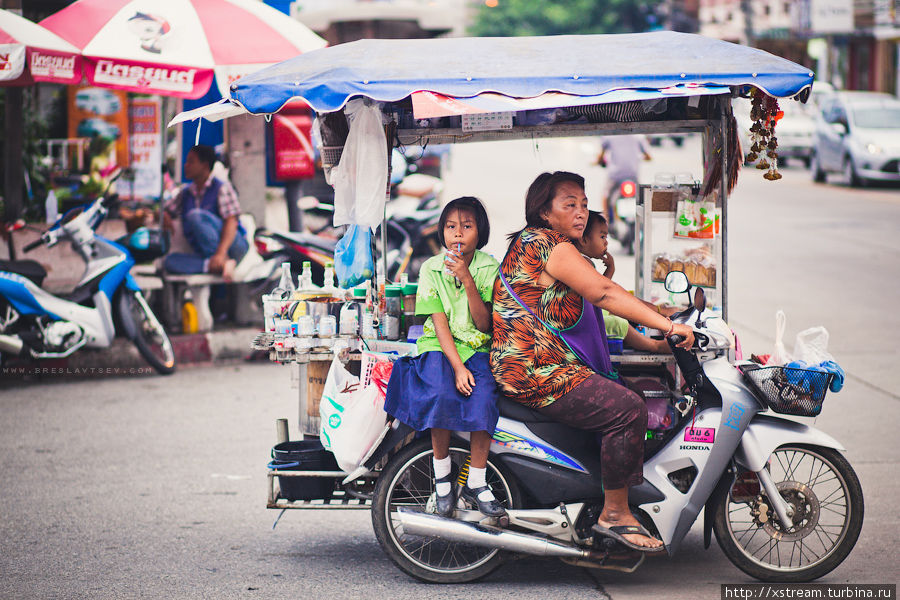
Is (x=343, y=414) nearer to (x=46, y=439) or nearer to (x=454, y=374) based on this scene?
(x=454, y=374)

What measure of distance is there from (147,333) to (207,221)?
114cm

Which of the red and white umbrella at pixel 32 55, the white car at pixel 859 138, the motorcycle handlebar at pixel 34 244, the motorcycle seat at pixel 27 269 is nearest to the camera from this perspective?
the red and white umbrella at pixel 32 55

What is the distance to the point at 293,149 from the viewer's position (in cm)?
995

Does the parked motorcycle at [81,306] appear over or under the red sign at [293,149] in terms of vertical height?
under

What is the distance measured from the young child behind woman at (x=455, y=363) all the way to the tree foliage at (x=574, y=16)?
52888 millimetres

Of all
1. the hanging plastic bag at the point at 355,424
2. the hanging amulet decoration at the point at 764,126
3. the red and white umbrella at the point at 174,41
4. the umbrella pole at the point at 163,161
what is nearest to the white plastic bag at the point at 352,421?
the hanging plastic bag at the point at 355,424

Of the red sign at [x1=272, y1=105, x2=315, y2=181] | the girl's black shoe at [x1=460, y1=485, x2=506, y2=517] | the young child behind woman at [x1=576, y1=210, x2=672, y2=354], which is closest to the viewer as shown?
the girl's black shoe at [x1=460, y1=485, x2=506, y2=517]

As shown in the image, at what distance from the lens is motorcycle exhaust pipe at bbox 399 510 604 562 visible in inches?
163

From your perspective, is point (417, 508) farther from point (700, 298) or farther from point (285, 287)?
point (700, 298)

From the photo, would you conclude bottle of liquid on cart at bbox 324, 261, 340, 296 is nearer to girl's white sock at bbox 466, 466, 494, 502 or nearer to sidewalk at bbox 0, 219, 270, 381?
girl's white sock at bbox 466, 466, 494, 502

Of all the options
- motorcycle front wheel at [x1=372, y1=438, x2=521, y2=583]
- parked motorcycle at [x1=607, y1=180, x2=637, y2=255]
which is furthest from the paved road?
parked motorcycle at [x1=607, y1=180, x2=637, y2=255]

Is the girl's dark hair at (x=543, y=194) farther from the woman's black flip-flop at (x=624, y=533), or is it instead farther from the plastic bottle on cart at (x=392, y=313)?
the woman's black flip-flop at (x=624, y=533)

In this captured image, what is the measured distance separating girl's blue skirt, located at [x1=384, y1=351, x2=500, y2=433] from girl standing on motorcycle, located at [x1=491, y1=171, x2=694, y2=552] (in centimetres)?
8

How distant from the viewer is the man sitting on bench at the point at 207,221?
29.3 ft
